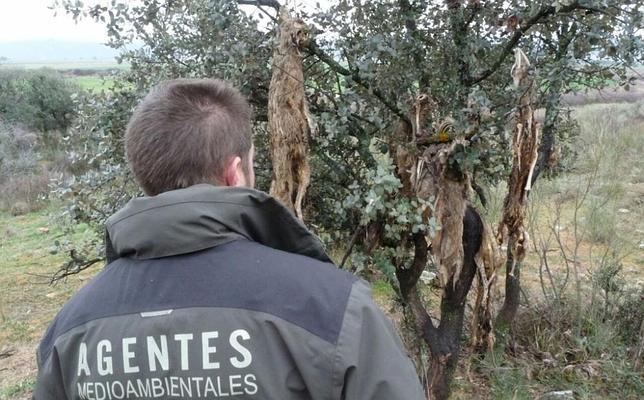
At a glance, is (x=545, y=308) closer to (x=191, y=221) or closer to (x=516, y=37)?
(x=516, y=37)

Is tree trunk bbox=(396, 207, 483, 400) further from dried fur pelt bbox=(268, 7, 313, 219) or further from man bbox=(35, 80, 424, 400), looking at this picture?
man bbox=(35, 80, 424, 400)

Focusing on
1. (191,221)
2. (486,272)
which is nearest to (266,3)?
(486,272)

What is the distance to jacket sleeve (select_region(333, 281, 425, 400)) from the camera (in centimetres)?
140

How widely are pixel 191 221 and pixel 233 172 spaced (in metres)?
0.23

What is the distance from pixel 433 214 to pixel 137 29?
212cm

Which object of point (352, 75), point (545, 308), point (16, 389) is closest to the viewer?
point (352, 75)

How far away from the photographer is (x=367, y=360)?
4.67 ft

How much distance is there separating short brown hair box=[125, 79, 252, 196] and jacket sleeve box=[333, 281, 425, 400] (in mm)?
483

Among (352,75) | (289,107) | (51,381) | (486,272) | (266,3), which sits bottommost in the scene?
(486,272)

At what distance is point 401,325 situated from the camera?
194 inches

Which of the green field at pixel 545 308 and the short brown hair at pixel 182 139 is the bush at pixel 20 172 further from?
the short brown hair at pixel 182 139

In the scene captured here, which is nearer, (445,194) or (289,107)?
(289,107)

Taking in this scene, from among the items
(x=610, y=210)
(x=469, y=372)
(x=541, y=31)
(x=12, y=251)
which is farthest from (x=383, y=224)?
(x=12, y=251)

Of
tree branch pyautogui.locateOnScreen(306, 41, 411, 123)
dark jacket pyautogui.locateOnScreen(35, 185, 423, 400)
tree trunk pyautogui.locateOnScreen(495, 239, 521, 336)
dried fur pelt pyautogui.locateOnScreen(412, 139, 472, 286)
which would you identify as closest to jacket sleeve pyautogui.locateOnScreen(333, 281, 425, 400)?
dark jacket pyautogui.locateOnScreen(35, 185, 423, 400)
